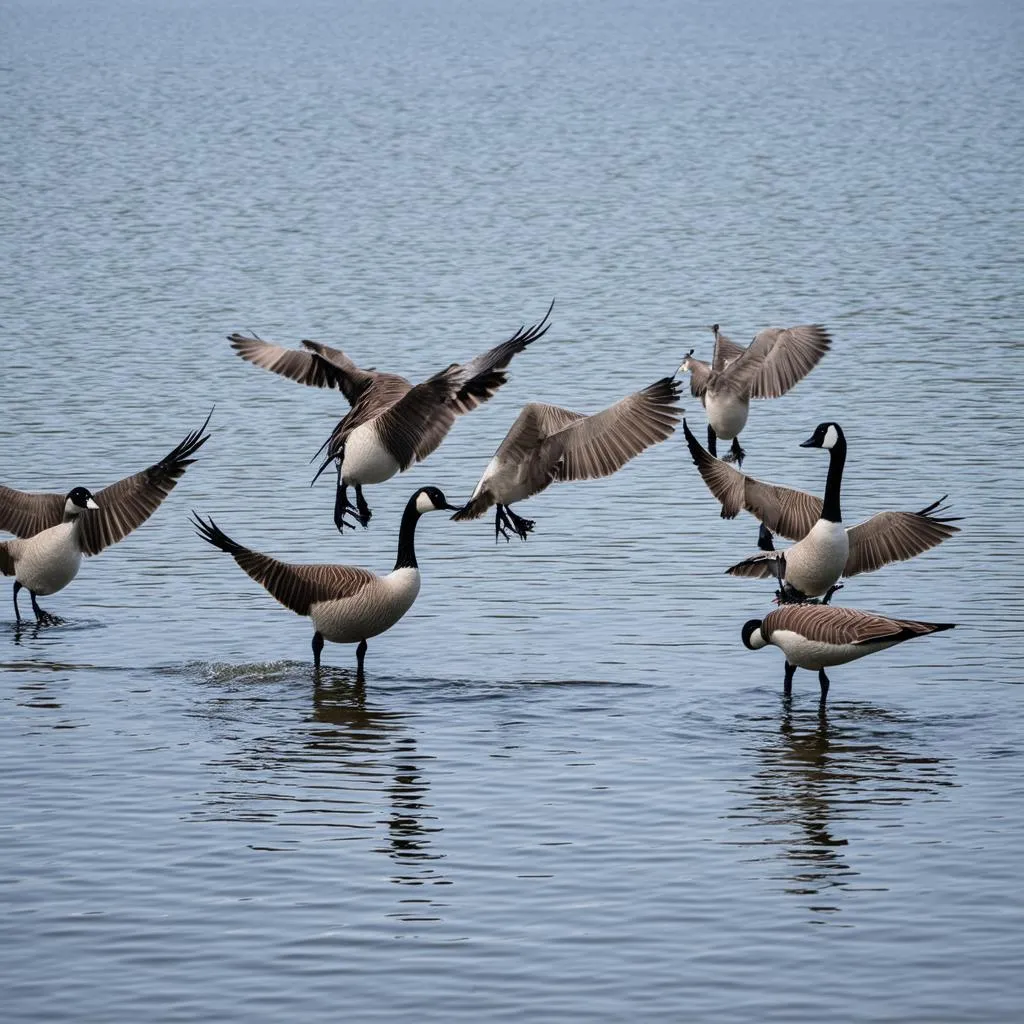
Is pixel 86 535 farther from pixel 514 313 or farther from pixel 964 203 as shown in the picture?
A: pixel 964 203

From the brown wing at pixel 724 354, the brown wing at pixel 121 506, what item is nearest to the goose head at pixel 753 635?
the brown wing at pixel 121 506

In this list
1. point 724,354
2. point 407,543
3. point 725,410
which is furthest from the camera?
point 724,354

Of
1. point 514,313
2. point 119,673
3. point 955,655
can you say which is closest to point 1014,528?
point 955,655

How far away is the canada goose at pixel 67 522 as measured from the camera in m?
15.2

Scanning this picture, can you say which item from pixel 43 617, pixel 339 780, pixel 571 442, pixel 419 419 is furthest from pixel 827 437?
pixel 43 617

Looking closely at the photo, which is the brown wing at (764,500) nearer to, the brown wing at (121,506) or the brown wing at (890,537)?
the brown wing at (890,537)

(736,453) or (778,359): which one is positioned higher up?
(778,359)

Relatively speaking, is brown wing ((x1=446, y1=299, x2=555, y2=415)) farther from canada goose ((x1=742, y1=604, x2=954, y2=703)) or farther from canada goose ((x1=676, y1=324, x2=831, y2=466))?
canada goose ((x1=676, y1=324, x2=831, y2=466))

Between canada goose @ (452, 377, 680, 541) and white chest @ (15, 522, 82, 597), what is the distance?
114 inches

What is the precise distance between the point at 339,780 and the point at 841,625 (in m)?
3.15

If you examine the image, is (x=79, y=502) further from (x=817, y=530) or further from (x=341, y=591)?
(x=817, y=530)

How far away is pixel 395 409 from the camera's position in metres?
14.3

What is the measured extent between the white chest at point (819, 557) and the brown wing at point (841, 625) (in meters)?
0.79

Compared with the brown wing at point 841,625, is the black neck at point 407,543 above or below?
above
